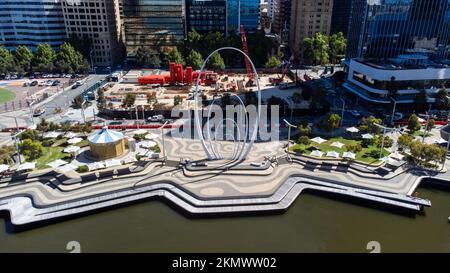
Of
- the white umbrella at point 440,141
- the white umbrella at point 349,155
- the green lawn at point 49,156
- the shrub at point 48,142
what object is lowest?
the green lawn at point 49,156

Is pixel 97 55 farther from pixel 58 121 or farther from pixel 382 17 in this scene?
pixel 382 17

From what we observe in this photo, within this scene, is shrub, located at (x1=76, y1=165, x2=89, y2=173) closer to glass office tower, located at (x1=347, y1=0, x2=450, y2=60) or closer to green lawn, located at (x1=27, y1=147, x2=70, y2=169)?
green lawn, located at (x1=27, y1=147, x2=70, y2=169)

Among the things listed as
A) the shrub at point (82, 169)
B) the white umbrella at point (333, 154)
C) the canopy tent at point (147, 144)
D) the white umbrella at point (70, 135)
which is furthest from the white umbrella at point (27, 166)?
the white umbrella at point (333, 154)

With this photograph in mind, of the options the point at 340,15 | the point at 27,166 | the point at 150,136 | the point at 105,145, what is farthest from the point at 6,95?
the point at 340,15

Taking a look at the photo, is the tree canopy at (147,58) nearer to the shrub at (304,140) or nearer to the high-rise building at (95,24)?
the high-rise building at (95,24)

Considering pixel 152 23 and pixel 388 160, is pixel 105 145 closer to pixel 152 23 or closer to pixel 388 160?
pixel 388 160
